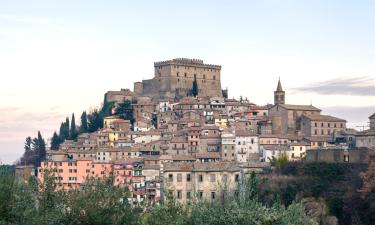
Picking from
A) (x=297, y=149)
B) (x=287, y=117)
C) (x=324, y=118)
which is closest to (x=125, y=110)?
(x=287, y=117)

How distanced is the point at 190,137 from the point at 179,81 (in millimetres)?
24516

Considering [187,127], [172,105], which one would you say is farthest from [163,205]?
[172,105]

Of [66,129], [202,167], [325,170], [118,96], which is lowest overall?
[325,170]

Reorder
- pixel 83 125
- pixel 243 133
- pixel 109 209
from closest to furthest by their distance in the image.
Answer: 1. pixel 109 209
2. pixel 243 133
3. pixel 83 125

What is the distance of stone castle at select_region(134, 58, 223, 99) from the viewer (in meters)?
92.5

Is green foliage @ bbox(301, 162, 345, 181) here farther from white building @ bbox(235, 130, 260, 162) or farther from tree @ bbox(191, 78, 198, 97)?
tree @ bbox(191, 78, 198, 97)

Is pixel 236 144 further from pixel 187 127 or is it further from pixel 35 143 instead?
pixel 35 143

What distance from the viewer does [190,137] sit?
70.2 m

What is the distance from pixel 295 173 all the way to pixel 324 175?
2.97 metres

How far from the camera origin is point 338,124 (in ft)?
244

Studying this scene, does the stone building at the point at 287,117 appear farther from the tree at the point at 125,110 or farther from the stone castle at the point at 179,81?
the stone castle at the point at 179,81

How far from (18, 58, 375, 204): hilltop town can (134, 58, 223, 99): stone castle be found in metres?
0.14

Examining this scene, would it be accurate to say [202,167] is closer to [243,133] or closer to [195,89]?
[243,133]

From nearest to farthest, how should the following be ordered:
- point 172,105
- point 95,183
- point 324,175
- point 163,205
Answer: point 163,205
point 95,183
point 324,175
point 172,105
